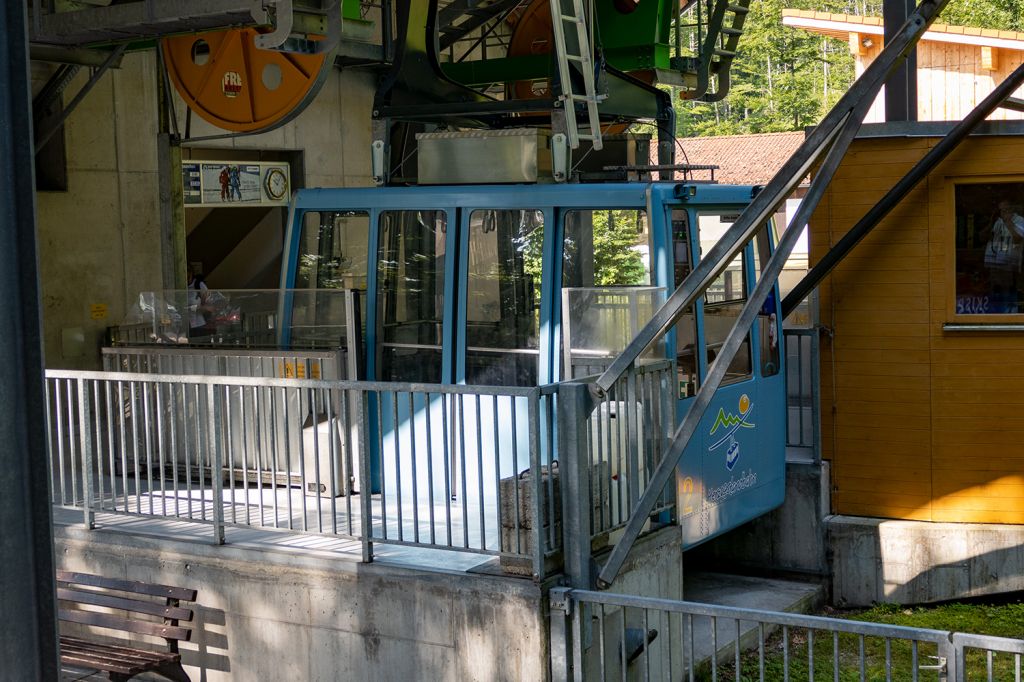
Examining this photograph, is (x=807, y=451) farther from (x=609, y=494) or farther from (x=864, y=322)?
(x=609, y=494)

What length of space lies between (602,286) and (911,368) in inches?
120

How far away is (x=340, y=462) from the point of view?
820 cm

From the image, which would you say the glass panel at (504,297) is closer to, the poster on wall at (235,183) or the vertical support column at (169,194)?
the vertical support column at (169,194)

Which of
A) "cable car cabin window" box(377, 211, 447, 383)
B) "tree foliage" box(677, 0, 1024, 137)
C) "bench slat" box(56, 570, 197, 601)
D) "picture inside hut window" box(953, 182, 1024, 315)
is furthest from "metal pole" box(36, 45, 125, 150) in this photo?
"tree foliage" box(677, 0, 1024, 137)

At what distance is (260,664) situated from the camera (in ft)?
24.2

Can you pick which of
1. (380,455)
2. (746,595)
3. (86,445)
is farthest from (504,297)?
(746,595)

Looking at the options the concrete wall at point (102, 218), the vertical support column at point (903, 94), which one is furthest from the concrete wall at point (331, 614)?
the vertical support column at point (903, 94)

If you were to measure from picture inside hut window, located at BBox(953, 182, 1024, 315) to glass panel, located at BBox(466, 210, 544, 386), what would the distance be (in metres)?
3.44

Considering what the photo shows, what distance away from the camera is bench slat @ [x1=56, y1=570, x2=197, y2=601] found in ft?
24.6

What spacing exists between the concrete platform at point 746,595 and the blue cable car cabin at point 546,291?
2.22 ft

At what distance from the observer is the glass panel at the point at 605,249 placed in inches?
316

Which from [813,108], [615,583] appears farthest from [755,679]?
[813,108]

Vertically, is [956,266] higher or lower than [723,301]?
higher

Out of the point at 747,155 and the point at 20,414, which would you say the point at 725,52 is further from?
the point at 747,155
